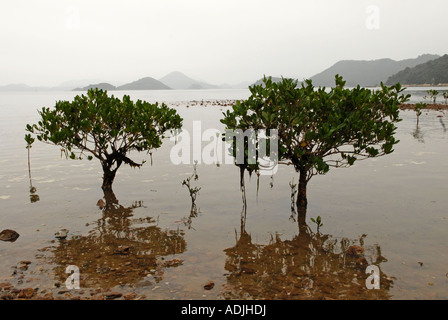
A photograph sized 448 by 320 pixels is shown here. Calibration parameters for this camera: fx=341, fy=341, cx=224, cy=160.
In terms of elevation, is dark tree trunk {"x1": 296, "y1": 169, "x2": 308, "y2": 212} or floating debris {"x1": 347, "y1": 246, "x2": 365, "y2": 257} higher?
dark tree trunk {"x1": 296, "y1": 169, "x2": 308, "y2": 212}

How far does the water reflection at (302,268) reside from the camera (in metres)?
7.98

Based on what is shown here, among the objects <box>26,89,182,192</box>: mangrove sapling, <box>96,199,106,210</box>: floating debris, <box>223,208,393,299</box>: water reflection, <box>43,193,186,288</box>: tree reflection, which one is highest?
<box>26,89,182,192</box>: mangrove sapling

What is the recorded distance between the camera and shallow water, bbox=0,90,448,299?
841 centimetres

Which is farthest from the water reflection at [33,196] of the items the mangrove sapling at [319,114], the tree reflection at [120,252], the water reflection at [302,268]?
the water reflection at [302,268]

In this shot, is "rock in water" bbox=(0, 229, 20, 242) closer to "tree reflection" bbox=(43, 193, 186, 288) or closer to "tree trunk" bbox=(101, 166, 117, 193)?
"tree reflection" bbox=(43, 193, 186, 288)

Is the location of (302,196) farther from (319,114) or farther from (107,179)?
(107,179)

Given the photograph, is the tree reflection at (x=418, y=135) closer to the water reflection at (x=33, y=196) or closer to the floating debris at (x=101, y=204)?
the floating debris at (x=101, y=204)

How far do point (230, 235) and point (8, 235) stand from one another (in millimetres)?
7333

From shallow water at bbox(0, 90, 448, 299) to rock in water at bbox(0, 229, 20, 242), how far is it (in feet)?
0.68

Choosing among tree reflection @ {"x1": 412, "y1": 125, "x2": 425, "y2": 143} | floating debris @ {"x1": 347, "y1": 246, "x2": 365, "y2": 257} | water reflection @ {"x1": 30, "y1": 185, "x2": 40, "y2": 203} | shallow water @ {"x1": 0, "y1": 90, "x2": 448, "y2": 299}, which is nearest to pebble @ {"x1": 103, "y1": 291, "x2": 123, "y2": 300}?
shallow water @ {"x1": 0, "y1": 90, "x2": 448, "y2": 299}

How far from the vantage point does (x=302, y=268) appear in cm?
923

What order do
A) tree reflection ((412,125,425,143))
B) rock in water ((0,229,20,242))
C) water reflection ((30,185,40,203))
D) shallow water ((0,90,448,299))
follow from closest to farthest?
shallow water ((0,90,448,299)) → rock in water ((0,229,20,242)) → water reflection ((30,185,40,203)) → tree reflection ((412,125,425,143))

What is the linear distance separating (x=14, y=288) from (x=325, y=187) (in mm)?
13542
